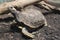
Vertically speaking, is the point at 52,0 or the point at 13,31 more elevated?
the point at 52,0

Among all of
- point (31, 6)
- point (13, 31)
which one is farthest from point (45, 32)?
point (31, 6)

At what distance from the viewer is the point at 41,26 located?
7.77 feet

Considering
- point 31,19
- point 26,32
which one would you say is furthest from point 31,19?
point 26,32

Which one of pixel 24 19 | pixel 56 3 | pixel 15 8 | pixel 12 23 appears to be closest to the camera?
pixel 24 19

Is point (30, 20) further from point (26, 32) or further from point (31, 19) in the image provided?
point (26, 32)

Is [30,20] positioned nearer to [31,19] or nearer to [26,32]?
[31,19]

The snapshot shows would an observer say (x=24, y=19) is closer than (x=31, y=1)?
Yes

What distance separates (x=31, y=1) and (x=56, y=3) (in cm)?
44

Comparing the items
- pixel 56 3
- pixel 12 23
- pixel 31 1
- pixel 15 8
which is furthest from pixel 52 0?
pixel 12 23

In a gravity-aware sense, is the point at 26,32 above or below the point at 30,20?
below

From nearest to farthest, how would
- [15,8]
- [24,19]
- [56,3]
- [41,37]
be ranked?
1. [41,37]
2. [24,19]
3. [15,8]
4. [56,3]

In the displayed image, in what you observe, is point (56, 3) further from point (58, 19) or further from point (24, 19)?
point (24, 19)

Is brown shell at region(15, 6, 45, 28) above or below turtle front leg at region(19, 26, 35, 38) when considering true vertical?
above

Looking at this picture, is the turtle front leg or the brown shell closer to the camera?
the turtle front leg
